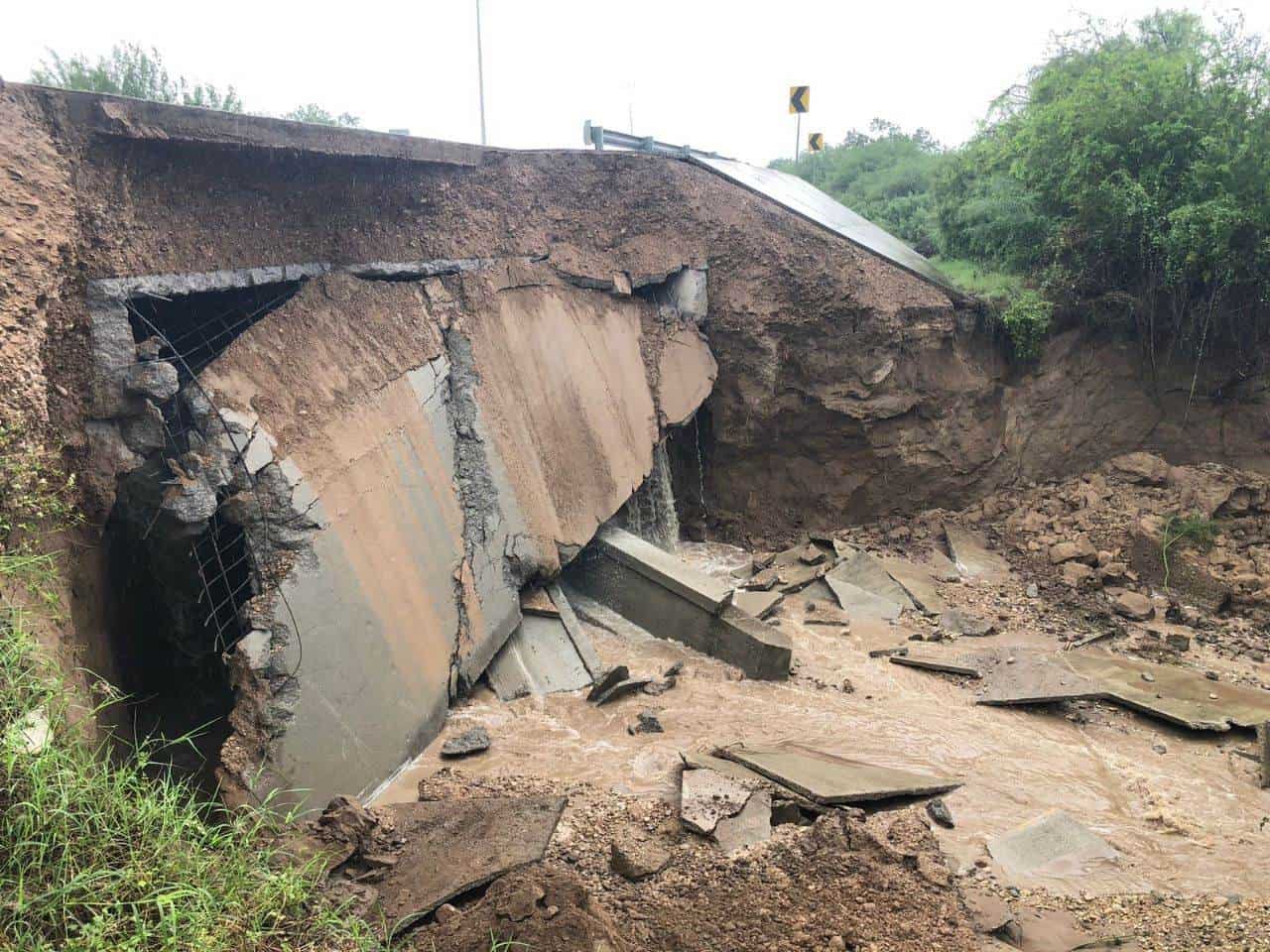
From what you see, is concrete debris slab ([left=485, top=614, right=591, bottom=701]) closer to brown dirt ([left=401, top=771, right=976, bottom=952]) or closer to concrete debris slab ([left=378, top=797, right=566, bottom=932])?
concrete debris slab ([left=378, top=797, right=566, bottom=932])

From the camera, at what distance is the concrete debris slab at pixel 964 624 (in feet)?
22.8

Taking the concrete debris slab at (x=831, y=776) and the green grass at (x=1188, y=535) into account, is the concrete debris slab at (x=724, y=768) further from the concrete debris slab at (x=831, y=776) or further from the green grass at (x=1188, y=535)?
A: the green grass at (x=1188, y=535)

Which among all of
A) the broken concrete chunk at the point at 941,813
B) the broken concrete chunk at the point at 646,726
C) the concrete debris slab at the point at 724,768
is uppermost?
the concrete debris slab at the point at 724,768

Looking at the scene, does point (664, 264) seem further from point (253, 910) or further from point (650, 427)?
point (253, 910)

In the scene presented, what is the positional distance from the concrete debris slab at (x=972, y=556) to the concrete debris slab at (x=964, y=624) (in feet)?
2.90

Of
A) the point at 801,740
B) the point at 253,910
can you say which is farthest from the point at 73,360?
the point at 801,740

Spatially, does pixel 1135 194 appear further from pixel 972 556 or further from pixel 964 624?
pixel 964 624

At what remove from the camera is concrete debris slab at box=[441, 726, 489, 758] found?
4.86 metres

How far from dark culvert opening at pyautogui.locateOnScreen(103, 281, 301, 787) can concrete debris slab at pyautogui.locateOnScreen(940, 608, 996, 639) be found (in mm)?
5211

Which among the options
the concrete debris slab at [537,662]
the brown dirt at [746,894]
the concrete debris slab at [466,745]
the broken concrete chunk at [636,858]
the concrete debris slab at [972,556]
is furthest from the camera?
the concrete debris slab at [972,556]

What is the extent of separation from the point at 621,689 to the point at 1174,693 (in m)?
3.71

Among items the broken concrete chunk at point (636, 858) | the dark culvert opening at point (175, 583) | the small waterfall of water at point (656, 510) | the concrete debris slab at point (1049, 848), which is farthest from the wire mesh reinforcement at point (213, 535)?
the small waterfall of water at point (656, 510)

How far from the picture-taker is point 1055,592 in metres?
7.66

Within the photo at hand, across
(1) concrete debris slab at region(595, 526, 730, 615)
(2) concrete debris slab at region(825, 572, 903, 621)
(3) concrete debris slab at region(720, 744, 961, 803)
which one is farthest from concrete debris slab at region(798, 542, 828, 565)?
(3) concrete debris slab at region(720, 744, 961, 803)
